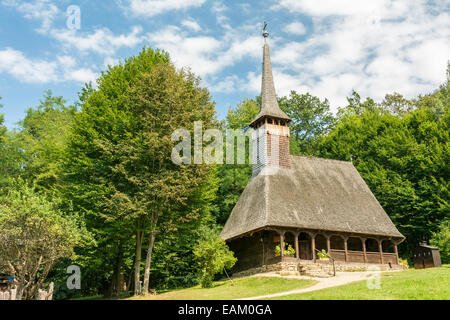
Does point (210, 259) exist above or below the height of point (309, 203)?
below

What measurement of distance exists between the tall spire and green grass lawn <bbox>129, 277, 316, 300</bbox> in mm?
14449

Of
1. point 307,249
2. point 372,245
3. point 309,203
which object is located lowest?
point 307,249

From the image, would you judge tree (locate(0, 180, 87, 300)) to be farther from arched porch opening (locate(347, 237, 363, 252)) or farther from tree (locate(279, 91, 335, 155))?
tree (locate(279, 91, 335, 155))

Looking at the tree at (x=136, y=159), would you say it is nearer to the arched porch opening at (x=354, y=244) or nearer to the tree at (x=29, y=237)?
the tree at (x=29, y=237)

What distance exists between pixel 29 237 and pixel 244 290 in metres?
10.1

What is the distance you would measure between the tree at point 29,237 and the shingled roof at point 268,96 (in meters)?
19.0

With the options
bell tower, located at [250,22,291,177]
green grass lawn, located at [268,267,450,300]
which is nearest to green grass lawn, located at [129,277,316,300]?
green grass lawn, located at [268,267,450,300]

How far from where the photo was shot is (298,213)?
26656mm

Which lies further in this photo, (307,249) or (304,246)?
(304,246)

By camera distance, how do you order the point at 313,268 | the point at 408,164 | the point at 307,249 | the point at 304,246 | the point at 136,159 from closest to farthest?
the point at 136,159 → the point at 313,268 → the point at 307,249 → the point at 304,246 → the point at 408,164

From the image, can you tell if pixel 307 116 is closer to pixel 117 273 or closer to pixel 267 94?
pixel 267 94

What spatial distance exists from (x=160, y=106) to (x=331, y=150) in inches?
1048

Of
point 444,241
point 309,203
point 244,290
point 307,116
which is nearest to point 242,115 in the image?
point 307,116
